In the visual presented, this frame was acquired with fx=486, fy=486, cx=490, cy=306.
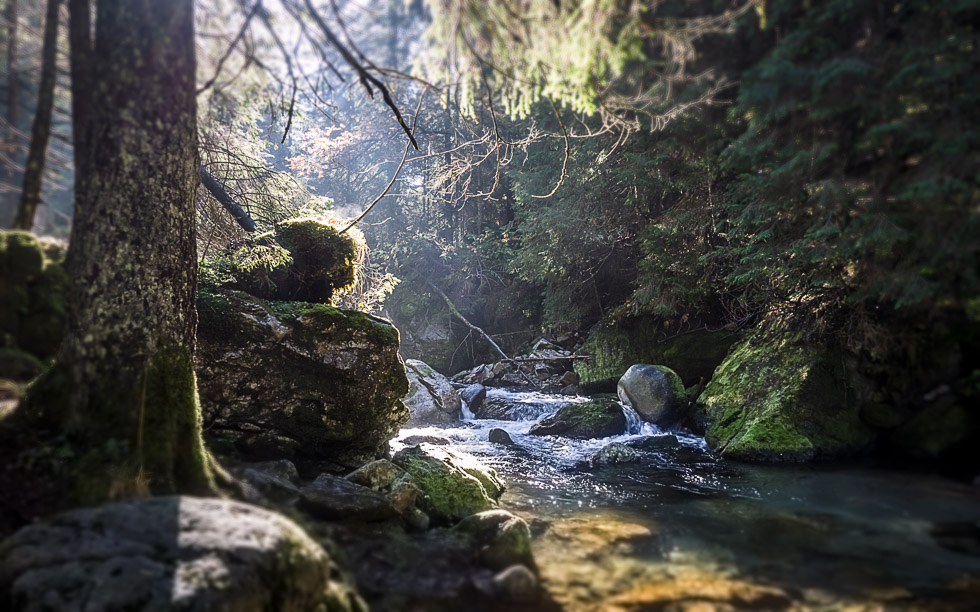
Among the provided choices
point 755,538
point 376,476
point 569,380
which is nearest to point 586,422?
→ point 569,380

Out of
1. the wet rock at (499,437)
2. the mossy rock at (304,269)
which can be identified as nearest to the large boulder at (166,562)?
the mossy rock at (304,269)

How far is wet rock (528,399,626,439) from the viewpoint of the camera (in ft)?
31.7

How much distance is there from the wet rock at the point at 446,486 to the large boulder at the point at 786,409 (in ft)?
13.9

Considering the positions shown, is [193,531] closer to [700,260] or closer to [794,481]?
[794,481]

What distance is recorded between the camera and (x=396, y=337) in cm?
702

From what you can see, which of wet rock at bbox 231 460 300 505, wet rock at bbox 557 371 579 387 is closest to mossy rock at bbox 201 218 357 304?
→ wet rock at bbox 231 460 300 505

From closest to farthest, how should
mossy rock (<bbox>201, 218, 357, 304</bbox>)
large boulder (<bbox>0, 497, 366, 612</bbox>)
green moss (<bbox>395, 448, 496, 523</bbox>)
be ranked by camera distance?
large boulder (<bbox>0, 497, 366, 612</bbox>), green moss (<bbox>395, 448, 496, 523</bbox>), mossy rock (<bbox>201, 218, 357, 304</bbox>)

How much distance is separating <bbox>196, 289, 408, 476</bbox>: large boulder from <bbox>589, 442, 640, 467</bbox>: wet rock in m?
3.35

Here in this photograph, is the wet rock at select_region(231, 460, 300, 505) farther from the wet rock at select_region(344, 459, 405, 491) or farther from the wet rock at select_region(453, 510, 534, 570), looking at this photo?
the wet rock at select_region(453, 510, 534, 570)

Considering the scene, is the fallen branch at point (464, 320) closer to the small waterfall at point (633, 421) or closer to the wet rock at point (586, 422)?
the wet rock at point (586, 422)

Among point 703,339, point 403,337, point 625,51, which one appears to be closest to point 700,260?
point 703,339

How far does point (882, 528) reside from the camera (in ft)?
13.8

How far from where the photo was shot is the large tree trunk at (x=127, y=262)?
332cm

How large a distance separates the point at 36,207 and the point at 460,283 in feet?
57.9
